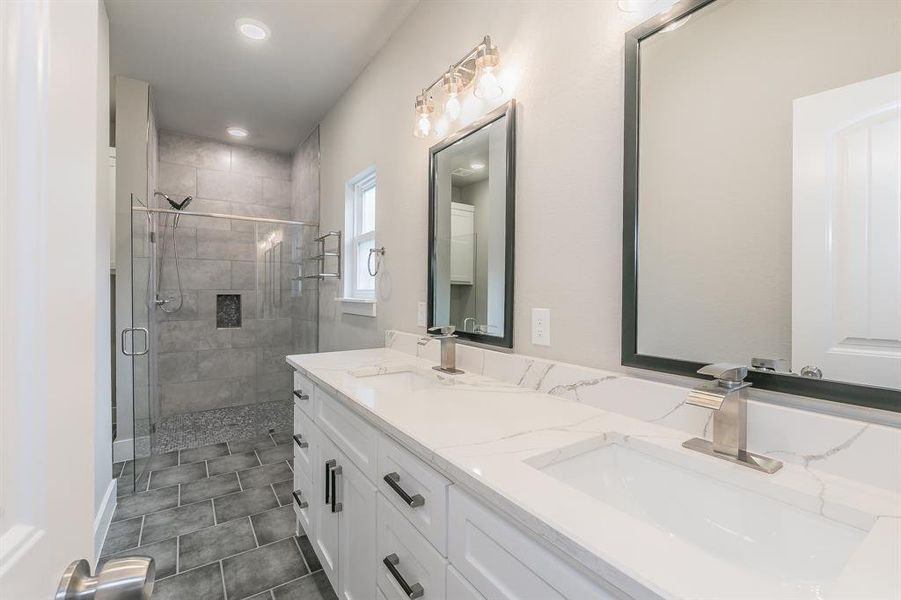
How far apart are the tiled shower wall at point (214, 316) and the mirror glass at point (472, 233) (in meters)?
2.02

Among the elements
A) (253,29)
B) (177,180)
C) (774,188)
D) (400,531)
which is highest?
(253,29)

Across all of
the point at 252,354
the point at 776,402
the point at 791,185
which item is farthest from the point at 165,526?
the point at 791,185

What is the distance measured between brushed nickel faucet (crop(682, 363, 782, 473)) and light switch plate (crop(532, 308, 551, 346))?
0.55 metres

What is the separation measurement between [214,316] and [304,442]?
8.06 ft

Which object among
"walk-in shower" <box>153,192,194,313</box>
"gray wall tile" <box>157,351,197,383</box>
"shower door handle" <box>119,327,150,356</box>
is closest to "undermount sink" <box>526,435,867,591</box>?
"shower door handle" <box>119,327,150,356</box>

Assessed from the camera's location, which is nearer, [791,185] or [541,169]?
[791,185]

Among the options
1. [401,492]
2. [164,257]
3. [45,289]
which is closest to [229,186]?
[164,257]

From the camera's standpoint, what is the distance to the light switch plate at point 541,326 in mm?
1334

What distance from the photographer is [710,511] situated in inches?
30.2

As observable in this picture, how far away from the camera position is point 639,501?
2.81ft

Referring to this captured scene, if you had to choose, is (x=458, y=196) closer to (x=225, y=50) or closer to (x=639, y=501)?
(x=639, y=501)

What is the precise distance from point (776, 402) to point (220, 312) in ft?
13.0

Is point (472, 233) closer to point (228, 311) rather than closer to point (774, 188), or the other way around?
point (774, 188)

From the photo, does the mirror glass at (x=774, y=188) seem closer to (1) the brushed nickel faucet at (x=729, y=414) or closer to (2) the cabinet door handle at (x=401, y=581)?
(1) the brushed nickel faucet at (x=729, y=414)
